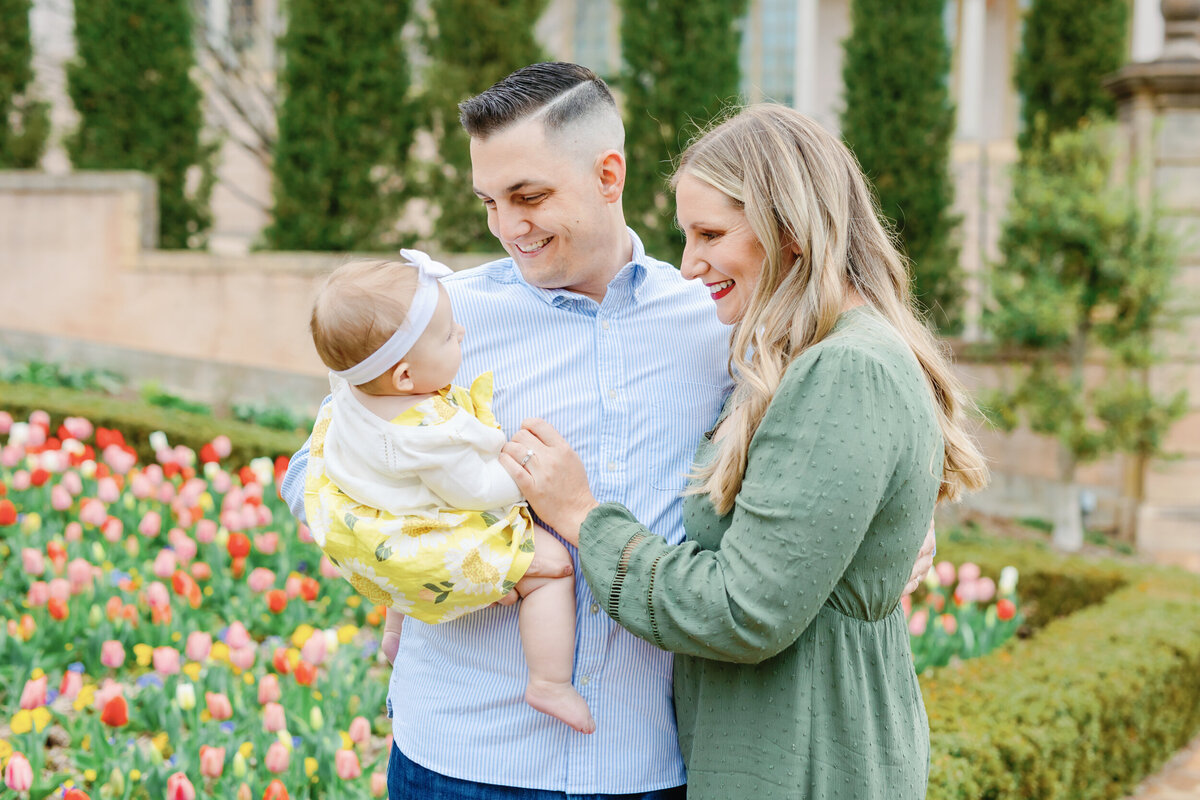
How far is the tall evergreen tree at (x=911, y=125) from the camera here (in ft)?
36.2

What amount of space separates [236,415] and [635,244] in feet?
26.2

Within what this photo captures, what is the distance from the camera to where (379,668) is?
4430 mm

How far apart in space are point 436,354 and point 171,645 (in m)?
2.66

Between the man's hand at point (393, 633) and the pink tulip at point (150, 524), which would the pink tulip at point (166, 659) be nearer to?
the pink tulip at point (150, 524)

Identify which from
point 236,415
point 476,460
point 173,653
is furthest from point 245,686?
point 236,415

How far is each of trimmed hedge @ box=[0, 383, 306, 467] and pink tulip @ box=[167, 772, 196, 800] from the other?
4.22 m

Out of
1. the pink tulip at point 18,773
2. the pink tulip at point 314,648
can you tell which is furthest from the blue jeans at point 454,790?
the pink tulip at point 314,648

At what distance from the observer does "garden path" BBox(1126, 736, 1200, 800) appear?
5023 mm

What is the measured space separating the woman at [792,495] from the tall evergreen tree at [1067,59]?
10526 mm

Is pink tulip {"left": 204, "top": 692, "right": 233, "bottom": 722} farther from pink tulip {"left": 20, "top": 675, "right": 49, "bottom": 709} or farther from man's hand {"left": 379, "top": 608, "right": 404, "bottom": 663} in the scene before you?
man's hand {"left": 379, "top": 608, "right": 404, "bottom": 663}

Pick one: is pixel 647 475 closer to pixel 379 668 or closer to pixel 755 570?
pixel 755 570

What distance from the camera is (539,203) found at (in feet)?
7.20

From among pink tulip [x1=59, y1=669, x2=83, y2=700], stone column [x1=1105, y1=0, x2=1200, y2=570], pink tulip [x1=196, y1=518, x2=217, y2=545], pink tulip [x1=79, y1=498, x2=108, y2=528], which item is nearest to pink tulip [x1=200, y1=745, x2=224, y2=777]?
pink tulip [x1=59, y1=669, x2=83, y2=700]

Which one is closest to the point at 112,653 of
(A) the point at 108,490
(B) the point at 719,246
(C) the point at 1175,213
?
(A) the point at 108,490
